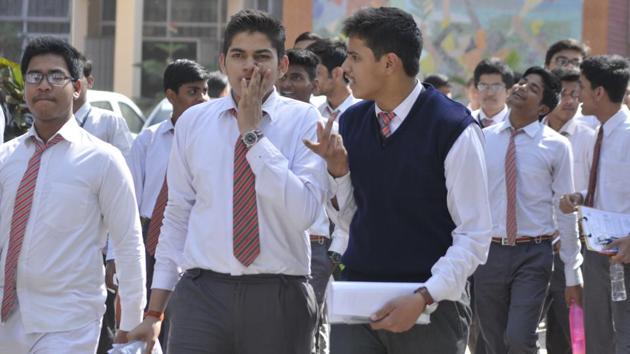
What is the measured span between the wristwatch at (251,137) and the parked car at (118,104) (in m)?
13.2

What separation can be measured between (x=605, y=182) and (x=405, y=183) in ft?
12.0

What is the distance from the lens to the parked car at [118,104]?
18750mm

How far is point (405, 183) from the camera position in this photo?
202 inches

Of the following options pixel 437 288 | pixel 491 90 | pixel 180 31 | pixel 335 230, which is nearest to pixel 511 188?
pixel 491 90

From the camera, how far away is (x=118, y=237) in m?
5.84

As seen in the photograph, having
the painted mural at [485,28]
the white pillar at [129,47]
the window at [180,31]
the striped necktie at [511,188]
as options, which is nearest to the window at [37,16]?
the white pillar at [129,47]

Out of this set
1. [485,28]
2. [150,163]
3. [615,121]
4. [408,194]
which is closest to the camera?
[408,194]

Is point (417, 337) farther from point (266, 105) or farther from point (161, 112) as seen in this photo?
point (161, 112)

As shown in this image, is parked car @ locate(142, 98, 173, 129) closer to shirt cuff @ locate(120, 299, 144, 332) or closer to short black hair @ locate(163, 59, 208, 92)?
short black hair @ locate(163, 59, 208, 92)

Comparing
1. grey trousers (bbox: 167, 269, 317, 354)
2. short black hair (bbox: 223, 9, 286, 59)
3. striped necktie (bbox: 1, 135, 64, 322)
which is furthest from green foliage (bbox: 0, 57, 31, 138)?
grey trousers (bbox: 167, 269, 317, 354)

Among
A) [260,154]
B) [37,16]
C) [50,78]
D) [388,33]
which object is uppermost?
[37,16]

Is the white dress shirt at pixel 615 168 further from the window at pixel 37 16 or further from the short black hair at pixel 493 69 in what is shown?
the window at pixel 37 16

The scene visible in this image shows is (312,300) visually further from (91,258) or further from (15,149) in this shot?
(15,149)

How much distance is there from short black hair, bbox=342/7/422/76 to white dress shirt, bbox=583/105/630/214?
3.51 m
